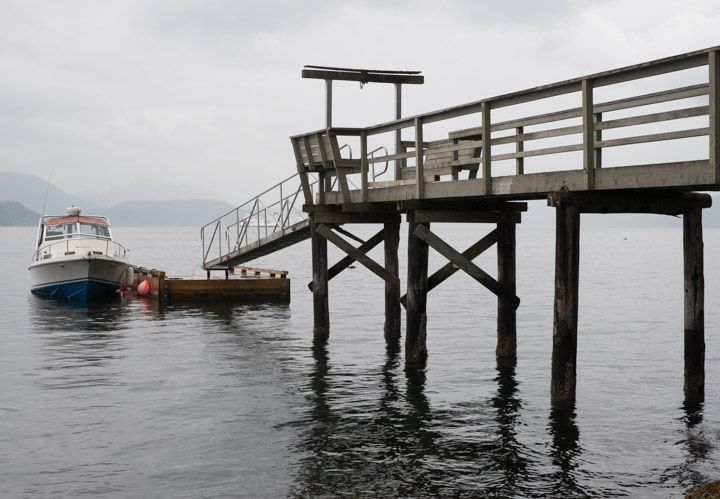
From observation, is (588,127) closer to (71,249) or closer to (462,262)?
(462,262)

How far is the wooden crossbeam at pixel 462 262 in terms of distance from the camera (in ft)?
47.5

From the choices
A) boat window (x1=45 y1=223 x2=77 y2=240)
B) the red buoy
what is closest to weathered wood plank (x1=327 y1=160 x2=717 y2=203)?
the red buoy

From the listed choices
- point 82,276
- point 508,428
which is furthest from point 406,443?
point 82,276

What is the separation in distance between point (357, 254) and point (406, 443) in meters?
7.97

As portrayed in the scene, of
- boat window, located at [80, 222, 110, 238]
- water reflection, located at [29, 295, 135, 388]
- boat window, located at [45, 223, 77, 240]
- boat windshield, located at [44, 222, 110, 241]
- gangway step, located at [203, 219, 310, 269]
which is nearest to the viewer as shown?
water reflection, located at [29, 295, 135, 388]

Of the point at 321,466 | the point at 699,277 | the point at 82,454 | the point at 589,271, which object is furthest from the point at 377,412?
the point at 589,271

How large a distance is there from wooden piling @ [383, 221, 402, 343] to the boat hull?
47.7ft

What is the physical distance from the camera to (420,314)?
15617mm

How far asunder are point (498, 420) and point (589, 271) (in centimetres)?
4639

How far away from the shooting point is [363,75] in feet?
61.9

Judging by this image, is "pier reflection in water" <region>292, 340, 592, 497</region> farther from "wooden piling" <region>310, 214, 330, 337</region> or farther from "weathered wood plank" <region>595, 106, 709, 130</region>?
"wooden piling" <region>310, 214, 330, 337</region>

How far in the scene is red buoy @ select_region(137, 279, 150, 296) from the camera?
3089cm

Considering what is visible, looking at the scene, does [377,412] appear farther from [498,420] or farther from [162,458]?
[162,458]

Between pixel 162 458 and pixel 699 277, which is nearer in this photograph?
pixel 162 458
